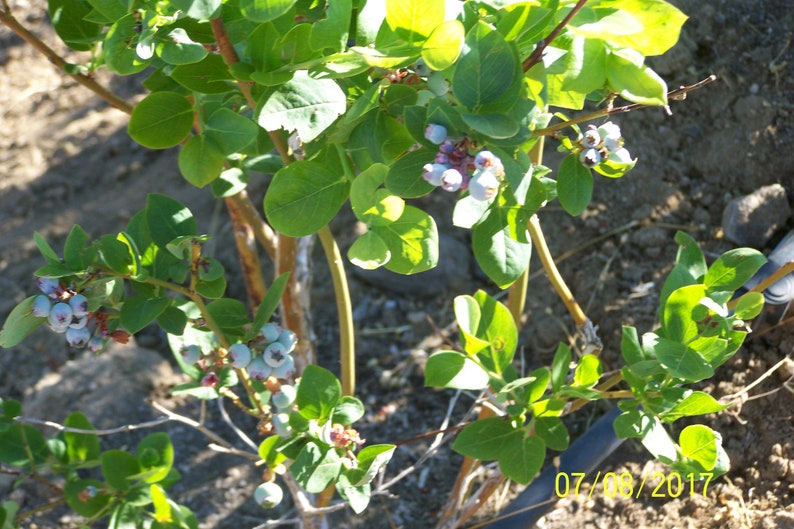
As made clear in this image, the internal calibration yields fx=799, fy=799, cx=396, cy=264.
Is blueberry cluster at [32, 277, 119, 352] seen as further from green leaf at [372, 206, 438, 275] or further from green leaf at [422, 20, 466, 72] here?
green leaf at [422, 20, 466, 72]

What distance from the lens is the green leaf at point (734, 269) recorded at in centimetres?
99

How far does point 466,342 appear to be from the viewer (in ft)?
3.17

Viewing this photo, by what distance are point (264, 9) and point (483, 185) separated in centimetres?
24

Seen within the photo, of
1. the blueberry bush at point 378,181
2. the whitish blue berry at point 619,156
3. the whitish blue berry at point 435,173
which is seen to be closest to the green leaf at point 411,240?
the blueberry bush at point 378,181

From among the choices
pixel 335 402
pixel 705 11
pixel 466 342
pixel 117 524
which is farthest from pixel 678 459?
pixel 705 11

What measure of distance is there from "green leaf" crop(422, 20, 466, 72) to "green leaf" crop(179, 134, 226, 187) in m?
0.38

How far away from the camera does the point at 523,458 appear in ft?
3.28

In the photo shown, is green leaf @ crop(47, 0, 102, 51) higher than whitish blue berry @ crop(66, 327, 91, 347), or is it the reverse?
green leaf @ crop(47, 0, 102, 51)

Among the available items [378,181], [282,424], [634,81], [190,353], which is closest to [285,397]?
[282,424]

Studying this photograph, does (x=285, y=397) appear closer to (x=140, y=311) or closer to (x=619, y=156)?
(x=140, y=311)

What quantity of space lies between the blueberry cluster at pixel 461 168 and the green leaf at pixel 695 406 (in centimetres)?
41

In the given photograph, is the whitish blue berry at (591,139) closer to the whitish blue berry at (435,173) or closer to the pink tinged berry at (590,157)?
the pink tinged berry at (590,157)

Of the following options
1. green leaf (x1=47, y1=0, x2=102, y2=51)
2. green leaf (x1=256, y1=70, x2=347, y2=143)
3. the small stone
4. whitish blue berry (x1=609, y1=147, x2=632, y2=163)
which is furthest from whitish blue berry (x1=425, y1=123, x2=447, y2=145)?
the small stone

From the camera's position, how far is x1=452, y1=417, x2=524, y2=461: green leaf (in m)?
1.01
